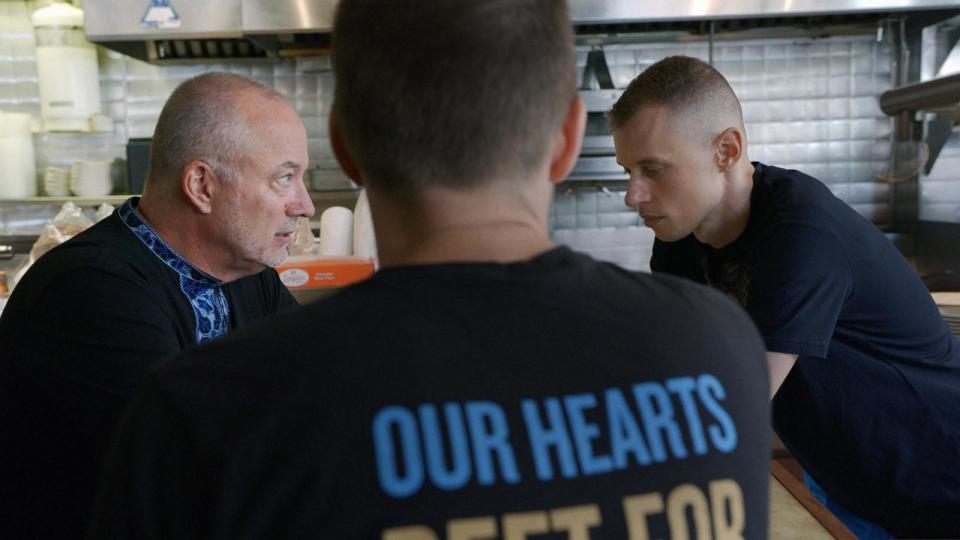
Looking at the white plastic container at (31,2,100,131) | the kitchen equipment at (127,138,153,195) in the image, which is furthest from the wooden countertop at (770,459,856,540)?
the white plastic container at (31,2,100,131)

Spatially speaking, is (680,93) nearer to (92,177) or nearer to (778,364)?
(778,364)

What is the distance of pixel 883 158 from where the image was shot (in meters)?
4.04

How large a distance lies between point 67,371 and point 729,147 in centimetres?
118

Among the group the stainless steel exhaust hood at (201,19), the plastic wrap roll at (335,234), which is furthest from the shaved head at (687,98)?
the stainless steel exhaust hood at (201,19)

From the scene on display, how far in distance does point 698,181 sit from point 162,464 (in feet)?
4.16

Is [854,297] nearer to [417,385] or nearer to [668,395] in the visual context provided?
[668,395]

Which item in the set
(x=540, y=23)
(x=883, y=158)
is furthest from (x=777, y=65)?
(x=540, y=23)

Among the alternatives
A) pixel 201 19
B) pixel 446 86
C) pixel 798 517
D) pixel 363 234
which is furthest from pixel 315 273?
pixel 446 86

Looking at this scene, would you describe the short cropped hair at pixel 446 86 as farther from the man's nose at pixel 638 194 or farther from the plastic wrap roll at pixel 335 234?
the plastic wrap roll at pixel 335 234

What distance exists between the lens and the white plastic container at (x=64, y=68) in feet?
13.6

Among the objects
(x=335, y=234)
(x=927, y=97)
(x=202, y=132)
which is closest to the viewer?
(x=202, y=132)

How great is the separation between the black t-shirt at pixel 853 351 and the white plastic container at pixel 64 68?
3454 millimetres

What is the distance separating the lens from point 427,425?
0.59 metres

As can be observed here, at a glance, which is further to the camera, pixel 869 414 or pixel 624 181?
pixel 624 181
